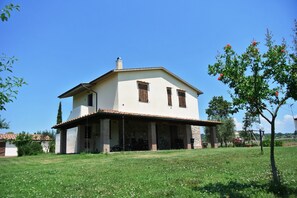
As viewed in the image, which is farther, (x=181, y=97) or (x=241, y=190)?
(x=181, y=97)

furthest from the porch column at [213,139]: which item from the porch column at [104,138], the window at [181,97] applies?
the porch column at [104,138]

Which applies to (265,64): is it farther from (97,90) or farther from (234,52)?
(97,90)

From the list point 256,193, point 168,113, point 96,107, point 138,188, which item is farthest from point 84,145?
point 256,193

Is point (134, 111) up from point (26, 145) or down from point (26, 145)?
up

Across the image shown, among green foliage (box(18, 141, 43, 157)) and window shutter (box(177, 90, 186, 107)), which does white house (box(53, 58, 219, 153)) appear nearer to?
window shutter (box(177, 90, 186, 107))

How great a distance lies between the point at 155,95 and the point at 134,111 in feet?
10.1

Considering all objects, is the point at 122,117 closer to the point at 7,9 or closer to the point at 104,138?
the point at 104,138

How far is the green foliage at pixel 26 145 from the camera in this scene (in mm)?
26000

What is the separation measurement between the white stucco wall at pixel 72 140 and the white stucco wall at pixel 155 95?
6.16 meters

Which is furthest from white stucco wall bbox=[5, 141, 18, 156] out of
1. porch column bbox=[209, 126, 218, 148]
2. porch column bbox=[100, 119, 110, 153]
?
Result: porch column bbox=[209, 126, 218, 148]

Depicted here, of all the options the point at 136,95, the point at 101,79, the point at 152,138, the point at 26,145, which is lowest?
the point at 26,145

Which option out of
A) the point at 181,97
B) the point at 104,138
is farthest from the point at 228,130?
the point at 104,138

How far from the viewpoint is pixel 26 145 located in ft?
86.1

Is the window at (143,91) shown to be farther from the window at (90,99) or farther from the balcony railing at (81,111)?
the window at (90,99)
